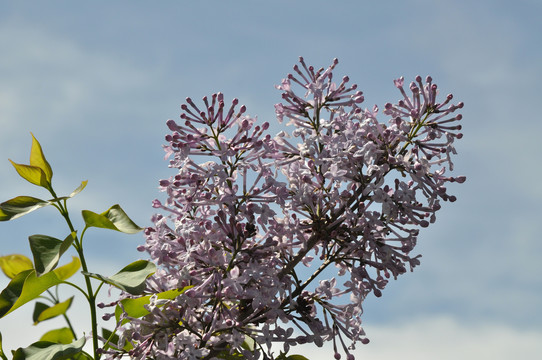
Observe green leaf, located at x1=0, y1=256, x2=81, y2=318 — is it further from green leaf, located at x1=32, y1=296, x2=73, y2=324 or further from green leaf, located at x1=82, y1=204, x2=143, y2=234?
green leaf, located at x1=32, y1=296, x2=73, y2=324

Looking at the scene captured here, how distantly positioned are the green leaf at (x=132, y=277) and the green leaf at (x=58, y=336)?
82cm

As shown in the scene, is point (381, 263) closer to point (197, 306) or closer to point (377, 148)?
point (377, 148)

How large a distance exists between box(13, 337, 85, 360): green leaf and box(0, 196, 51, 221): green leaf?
362mm

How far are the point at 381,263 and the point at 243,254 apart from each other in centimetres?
42

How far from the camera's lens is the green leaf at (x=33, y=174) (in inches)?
74.7

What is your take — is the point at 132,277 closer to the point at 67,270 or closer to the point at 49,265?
the point at 49,265

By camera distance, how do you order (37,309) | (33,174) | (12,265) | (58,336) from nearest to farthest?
(33,174)
(58,336)
(12,265)
(37,309)

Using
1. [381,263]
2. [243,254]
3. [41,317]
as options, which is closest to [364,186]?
[381,263]

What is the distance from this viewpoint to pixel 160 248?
1824mm

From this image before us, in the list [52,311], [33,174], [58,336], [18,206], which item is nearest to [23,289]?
[18,206]

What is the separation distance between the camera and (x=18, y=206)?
181 cm

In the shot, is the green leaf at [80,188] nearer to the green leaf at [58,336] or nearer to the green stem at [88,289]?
the green stem at [88,289]

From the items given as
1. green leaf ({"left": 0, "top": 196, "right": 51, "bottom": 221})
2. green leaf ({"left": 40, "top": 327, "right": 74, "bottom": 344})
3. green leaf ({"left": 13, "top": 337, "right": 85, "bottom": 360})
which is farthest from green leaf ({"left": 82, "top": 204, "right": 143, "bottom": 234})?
green leaf ({"left": 40, "top": 327, "right": 74, "bottom": 344})

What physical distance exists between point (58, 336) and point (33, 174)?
2.55 ft
